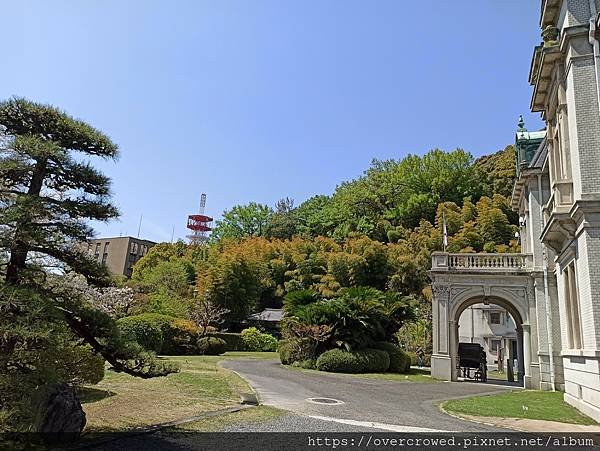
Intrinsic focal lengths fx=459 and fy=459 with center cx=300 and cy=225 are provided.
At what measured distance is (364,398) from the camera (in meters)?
12.1

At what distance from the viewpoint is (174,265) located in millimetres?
43656

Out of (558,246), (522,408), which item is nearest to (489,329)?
(558,246)

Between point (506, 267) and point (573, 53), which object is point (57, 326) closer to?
point (573, 53)

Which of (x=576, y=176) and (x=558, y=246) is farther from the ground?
(x=576, y=176)

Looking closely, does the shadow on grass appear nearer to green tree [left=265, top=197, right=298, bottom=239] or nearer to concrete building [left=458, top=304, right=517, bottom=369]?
concrete building [left=458, top=304, right=517, bottom=369]

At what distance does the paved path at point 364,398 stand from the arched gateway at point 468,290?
2214mm

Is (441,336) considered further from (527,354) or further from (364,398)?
(364,398)

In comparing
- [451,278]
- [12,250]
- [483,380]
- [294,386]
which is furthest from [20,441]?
[483,380]

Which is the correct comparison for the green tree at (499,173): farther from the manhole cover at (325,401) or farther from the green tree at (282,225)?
the manhole cover at (325,401)

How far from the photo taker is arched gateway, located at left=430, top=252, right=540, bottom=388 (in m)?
19.5

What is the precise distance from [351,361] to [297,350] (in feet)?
9.97

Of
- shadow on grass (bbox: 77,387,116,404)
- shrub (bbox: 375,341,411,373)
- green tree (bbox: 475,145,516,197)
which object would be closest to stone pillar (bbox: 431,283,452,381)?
shrub (bbox: 375,341,411,373)

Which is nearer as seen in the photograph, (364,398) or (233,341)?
(364,398)

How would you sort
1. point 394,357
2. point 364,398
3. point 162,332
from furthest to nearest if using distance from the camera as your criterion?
1. point 162,332
2. point 394,357
3. point 364,398
